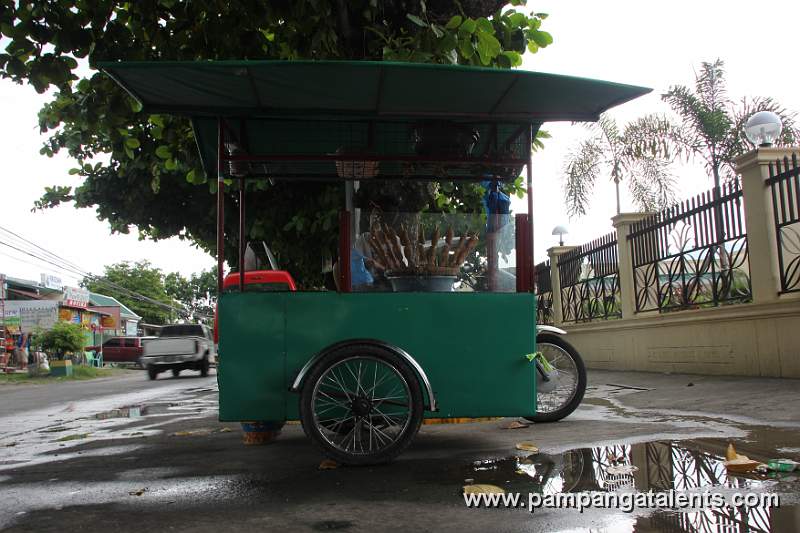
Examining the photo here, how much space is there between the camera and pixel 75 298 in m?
38.8

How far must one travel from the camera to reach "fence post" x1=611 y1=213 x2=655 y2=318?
10.2 meters

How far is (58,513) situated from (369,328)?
1.83m

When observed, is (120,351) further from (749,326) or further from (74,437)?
(749,326)

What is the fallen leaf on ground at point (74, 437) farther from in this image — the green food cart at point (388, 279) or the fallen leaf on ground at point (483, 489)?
the fallen leaf on ground at point (483, 489)

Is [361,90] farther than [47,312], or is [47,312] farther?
[47,312]

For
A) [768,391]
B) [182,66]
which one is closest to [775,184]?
[768,391]

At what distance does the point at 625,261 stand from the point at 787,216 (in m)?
3.73

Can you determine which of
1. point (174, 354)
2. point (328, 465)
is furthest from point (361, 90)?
point (174, 354)

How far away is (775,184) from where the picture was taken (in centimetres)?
683

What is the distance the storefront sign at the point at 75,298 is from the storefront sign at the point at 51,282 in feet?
2.16

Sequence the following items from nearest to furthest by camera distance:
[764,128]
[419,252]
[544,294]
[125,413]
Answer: [419,252] < [764,128] < [125,413] < [544,294]

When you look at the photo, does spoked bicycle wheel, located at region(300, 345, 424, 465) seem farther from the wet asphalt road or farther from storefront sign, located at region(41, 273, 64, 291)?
storefront sign, located at region(41, 273, 64, 291)

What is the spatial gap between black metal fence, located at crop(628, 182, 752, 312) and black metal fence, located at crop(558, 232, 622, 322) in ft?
2.80

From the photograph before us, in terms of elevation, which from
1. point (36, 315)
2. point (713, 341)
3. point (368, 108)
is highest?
point (368, 108)
